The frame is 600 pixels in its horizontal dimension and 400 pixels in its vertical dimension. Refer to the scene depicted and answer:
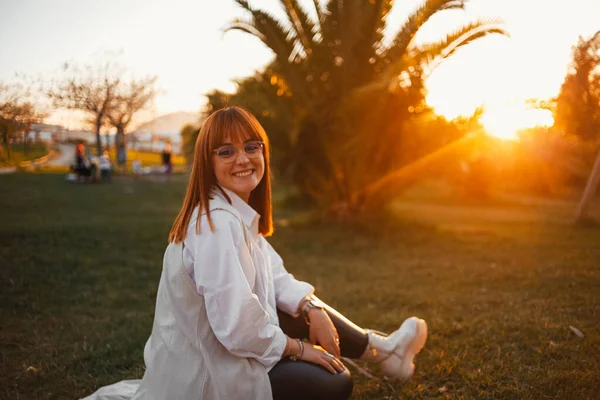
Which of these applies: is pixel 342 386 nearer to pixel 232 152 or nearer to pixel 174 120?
pixel 232 152

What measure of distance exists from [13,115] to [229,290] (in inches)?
174

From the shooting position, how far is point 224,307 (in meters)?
2.00

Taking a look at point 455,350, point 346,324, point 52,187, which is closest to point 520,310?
point 455,350

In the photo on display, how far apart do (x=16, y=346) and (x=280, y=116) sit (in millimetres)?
5846

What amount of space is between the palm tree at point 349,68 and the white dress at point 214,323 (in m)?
5.66

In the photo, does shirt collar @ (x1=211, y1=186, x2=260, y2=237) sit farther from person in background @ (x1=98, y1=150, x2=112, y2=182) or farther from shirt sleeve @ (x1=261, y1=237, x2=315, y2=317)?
person in background @ (x1=98, y1=150, x2=112, y2=182)

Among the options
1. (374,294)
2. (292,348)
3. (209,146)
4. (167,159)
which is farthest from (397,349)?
(167,159)

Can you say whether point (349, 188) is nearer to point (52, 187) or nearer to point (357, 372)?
point (357, 372)

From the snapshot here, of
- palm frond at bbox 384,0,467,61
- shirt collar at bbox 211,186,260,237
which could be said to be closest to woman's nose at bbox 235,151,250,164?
shirt collar at bbox 211,186,260,237

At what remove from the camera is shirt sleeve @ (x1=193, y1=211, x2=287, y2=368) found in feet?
6.49

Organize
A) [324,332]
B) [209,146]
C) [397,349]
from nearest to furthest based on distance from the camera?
[209,146] < [324,332] < [397,349]

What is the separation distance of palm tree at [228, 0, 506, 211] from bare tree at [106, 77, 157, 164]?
2.34 m

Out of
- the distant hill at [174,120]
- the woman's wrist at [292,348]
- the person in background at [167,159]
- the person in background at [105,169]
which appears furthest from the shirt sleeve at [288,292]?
the person in background at [167,159]

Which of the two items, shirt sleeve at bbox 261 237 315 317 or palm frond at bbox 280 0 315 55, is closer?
shirt sleeve at bbox 261 237 315 317
